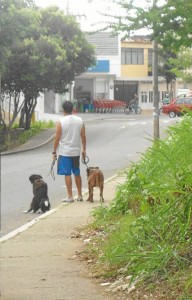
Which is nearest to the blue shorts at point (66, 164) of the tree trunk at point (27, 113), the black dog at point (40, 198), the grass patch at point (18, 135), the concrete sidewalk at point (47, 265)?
the black dog at point (40, 198)

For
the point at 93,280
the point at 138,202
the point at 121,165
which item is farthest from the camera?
the point at 121,165

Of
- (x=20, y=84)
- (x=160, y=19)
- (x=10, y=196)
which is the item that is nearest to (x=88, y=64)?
(x=20, y=84)

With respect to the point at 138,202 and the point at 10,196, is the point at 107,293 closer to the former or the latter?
the point at 138,202

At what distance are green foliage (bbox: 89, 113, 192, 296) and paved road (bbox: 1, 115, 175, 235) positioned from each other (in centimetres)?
116

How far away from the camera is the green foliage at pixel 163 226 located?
218 inches

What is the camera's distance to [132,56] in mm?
60438

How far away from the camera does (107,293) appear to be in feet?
18.9

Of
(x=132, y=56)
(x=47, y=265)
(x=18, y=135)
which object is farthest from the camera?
(x=132, y=56)

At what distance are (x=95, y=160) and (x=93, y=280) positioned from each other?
55.4ft

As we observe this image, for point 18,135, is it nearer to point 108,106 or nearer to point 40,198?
point 40,198

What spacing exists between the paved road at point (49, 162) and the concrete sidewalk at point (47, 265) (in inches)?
56.8

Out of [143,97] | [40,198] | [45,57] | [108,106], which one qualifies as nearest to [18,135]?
[45,57]

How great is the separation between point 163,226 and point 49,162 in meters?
16.8

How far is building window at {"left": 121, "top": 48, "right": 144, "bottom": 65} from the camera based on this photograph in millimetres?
57338
